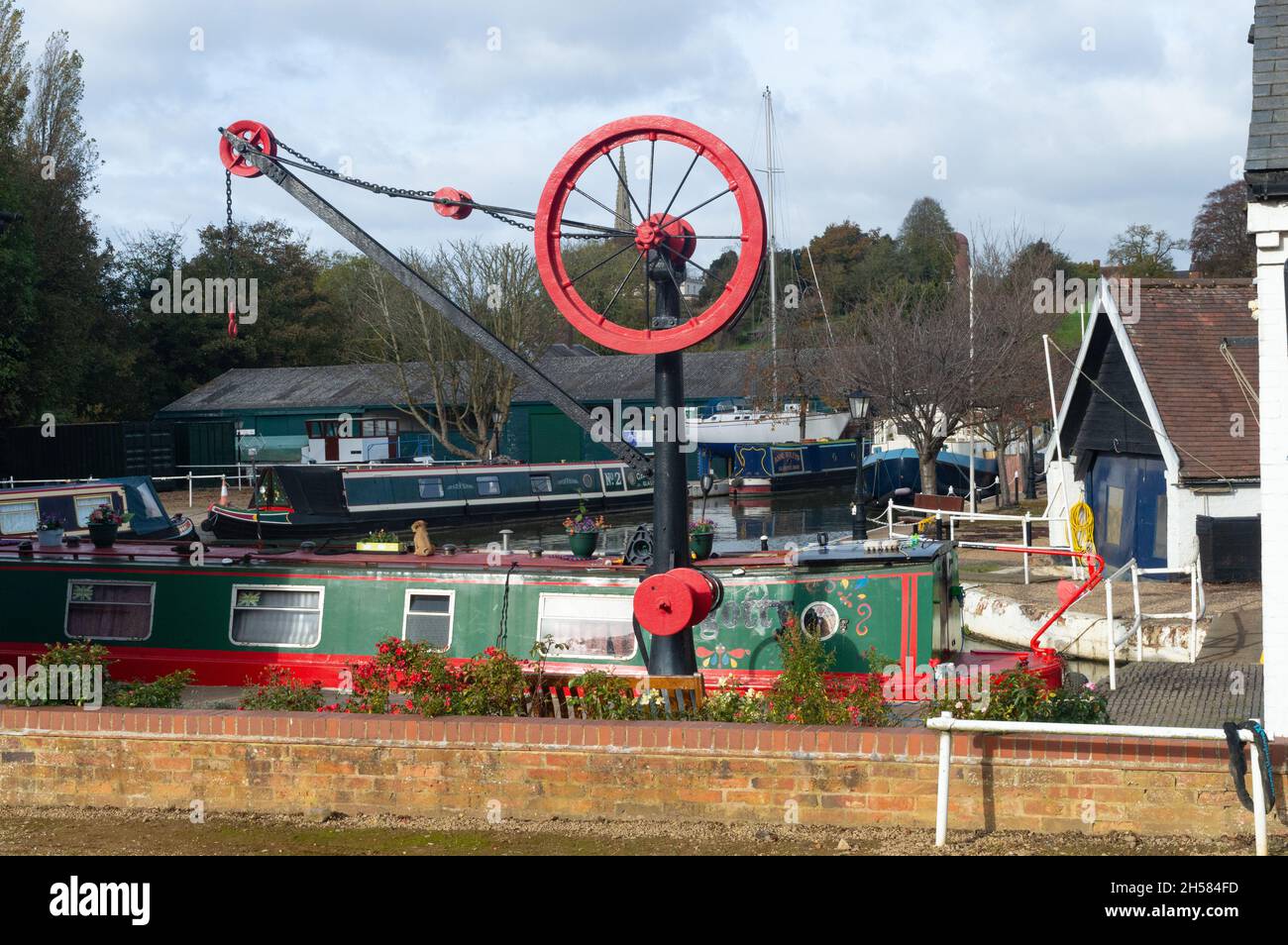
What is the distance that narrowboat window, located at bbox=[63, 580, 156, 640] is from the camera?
1400 cm

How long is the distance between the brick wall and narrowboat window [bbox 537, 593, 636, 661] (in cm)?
442

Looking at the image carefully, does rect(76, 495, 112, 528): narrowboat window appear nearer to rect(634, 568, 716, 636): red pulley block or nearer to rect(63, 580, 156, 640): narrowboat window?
rect(63, 580, 156, 640): narrowboat window

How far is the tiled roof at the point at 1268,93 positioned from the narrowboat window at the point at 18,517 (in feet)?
67.6

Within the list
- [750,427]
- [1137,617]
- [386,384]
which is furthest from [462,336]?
[1137,617]

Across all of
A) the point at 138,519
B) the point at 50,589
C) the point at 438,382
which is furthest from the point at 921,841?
the point at 438,382

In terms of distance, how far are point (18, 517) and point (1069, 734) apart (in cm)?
2072

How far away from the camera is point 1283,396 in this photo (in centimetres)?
754

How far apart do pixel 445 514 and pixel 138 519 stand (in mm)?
13171

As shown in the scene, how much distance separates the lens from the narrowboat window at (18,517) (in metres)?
23.0

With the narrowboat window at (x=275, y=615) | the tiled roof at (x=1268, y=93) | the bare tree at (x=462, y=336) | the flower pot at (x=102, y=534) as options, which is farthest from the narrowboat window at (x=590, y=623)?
the bare tree at (x=462, y=336)

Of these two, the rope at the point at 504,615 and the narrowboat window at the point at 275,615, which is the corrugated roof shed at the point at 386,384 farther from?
the rope at the point at 504,615

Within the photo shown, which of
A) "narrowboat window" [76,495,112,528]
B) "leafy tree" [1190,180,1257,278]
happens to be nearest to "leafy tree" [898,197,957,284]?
"leafy tree" [1190,180,1257,278]

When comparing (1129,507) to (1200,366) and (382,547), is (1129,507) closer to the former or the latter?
(1200,366)
